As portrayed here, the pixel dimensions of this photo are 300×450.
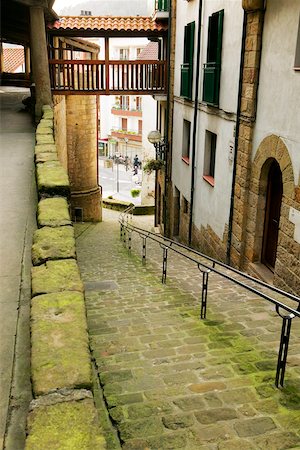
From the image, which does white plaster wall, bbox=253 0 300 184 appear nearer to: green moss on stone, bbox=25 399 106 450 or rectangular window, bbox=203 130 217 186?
rectangular window, bbox=203 130 217 186

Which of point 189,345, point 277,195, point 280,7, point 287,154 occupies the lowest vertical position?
point 189,345

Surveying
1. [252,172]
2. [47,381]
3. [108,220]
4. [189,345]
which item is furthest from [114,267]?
[108,220]

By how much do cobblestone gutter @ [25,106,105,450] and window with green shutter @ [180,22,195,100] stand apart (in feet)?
31.4

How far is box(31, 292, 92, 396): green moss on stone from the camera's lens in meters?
2.63

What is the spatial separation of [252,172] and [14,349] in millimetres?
6546

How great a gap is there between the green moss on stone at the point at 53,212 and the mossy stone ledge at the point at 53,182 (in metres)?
0.12

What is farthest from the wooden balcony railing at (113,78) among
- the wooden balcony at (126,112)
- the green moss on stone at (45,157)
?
the wooden balcony at (126,112)

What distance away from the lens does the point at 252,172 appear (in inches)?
353

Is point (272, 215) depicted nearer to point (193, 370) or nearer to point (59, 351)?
point (193, 370)

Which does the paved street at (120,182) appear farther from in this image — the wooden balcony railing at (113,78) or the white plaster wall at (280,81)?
the white plaster wall at (280,81)

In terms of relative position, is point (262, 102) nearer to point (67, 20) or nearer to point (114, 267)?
point (114, 267)

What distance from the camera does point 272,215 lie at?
8.69 metres

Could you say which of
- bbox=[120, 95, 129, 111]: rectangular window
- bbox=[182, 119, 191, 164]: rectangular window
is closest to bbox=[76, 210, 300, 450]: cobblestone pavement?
bbox=[182, 119, 191, 164]: rectangular window

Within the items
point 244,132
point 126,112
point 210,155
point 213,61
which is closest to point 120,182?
point 126,112
